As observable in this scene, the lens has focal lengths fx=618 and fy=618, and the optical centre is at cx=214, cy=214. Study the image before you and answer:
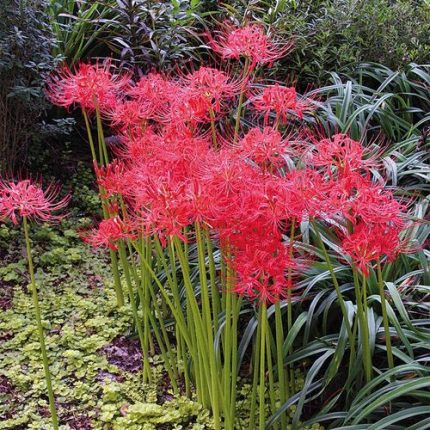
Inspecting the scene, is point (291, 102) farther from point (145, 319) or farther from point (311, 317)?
point (145, 319)

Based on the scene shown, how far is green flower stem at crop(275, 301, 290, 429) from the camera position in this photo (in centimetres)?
195

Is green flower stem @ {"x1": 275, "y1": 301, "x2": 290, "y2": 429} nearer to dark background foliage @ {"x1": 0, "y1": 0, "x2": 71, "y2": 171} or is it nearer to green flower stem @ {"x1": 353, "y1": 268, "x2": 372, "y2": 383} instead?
green flower stem @ {"x1": 353, "y1": 268, "x2": 372, "y2": 383}

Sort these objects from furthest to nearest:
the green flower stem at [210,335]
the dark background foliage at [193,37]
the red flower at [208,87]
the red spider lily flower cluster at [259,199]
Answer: the dark background foliage at [193,37]
the red flower at [208,87]
the green flower stem at [210,335]
the red spider lily flower cluster at [259,199]

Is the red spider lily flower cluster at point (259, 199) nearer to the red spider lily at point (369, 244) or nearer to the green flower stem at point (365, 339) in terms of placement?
the red spider lily at point (369, 244)

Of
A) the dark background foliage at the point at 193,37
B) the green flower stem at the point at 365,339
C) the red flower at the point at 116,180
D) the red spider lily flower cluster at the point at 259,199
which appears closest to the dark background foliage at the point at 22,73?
the dark background foliage at the point at 193,37

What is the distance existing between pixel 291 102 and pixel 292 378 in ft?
3.46

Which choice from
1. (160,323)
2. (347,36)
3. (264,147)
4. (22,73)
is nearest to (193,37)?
(347,36)

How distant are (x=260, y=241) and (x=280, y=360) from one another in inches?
20.7

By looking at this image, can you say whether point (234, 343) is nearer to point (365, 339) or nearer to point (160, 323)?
point (365, 339)

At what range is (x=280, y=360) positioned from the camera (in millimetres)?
2006

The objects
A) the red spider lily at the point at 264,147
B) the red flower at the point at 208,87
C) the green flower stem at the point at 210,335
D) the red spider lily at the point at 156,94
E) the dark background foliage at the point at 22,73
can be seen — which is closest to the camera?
the red spider lily at the point at 264,147

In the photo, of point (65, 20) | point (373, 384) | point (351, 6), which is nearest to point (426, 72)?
point (351, 6)

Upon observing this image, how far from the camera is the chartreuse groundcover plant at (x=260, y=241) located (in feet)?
5.45

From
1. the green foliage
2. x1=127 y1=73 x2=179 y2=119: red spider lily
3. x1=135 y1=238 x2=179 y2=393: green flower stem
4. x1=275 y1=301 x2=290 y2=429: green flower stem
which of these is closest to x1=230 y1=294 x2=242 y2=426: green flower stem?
x1=275 y1=301 x2=290 y2=429: green flower stem
